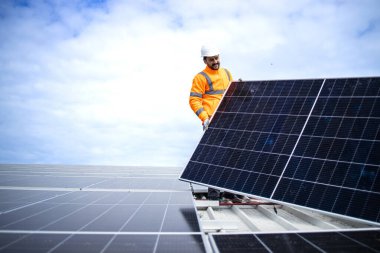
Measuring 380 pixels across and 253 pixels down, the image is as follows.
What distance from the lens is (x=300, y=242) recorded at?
9.21ft

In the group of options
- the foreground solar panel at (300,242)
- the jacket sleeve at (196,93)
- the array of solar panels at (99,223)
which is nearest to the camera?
the foreground solar panel at (300,242)

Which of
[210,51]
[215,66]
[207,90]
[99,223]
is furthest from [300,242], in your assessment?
[210,51]

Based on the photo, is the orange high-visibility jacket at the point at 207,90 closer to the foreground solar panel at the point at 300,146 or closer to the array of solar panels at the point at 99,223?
the foreground solar panel at the point at 300,146

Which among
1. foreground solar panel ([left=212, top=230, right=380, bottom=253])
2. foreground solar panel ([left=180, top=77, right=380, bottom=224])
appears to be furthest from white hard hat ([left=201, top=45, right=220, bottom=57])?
foreground solar panel ([left=212, top=230, right=380, bottom=253])

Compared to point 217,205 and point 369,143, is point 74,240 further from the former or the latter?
point 369,143

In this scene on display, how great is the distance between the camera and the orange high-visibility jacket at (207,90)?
722 cm

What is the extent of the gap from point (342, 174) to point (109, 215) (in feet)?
12.2

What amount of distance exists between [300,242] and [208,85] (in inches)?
203

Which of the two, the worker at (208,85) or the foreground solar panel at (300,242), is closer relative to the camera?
the foreground solar panel at (300,242)

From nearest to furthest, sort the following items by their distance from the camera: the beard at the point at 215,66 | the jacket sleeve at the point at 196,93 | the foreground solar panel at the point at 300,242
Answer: the foreground solar panel at the point at 300,242 < the jacket sleeve at the point at 196,93 < the beard at the point at 215,66

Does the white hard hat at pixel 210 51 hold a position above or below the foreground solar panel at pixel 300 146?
above

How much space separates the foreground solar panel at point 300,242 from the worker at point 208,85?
442 cm

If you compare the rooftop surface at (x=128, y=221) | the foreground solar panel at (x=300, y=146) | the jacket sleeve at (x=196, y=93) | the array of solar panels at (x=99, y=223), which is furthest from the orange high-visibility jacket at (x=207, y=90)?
the array of solar panels at (x=99, y=223)

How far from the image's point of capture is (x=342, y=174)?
4.09 m
